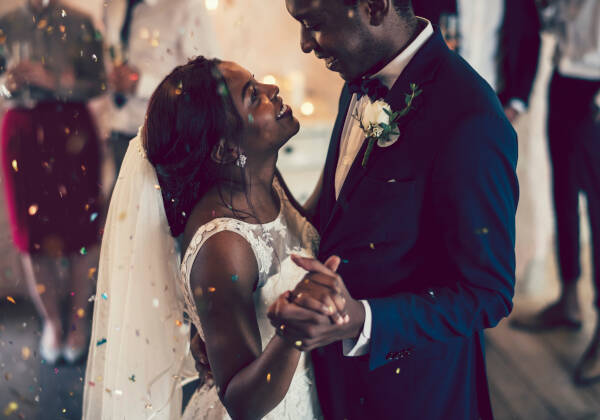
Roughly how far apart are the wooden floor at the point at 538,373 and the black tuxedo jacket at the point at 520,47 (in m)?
1.27

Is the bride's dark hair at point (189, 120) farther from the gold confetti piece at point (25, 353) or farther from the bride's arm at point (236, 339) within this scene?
the gold confetti piece at point (25, 353)

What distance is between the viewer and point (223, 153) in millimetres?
1204

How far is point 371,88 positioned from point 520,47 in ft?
5.54

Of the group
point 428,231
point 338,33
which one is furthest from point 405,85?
point 428,231

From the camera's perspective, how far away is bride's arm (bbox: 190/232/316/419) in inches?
37.8

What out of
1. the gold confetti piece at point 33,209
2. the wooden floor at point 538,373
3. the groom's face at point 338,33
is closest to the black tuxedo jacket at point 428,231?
the groom's face at point 338,33

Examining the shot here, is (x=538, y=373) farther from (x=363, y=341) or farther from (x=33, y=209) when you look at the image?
(x=33, y=209)

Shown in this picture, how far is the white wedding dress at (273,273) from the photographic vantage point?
3.78ft

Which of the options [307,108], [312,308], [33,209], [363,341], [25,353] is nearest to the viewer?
[312,308]

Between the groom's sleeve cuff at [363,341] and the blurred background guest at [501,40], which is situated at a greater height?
the blurred background guest at [501,40]

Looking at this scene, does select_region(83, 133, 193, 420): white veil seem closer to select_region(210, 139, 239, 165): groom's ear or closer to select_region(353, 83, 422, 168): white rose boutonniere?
select_region(210, 139, 239, 165): groom's ear

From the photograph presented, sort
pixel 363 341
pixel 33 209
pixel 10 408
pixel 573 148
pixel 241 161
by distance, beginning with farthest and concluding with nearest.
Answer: pixel 573 148, pixel 33 209, pixel 10 408, pixel 241 161, pixel 363 341

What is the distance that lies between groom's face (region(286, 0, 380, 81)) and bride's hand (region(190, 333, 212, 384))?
2.76 ft

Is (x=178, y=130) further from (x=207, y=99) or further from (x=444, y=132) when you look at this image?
(x=444, y=132)
